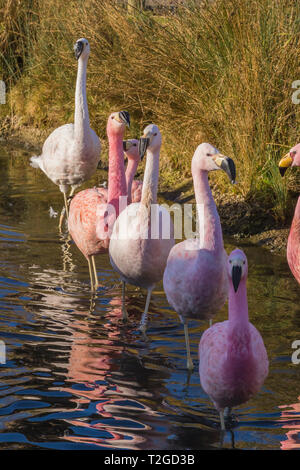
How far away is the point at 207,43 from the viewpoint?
8922mm

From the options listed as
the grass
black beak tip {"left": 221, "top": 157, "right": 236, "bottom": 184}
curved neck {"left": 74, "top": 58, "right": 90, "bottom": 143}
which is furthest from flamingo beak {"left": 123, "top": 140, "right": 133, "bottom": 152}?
the grass

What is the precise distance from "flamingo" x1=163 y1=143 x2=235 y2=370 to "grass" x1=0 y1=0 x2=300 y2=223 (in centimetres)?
306

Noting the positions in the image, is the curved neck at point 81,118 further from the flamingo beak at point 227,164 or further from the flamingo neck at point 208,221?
the flamingo beak at point 227,164

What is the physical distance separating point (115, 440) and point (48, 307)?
217cm

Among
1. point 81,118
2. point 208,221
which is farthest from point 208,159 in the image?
point 81,118

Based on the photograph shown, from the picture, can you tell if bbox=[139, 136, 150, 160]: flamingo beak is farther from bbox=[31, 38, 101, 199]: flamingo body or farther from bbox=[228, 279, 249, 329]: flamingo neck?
bbox=[31, 38, 101, 199]: flamingo body

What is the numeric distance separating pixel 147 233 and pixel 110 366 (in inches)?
36.2

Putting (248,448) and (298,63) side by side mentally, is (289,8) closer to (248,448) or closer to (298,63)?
(298,63)

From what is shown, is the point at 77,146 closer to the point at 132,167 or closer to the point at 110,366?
the point at 132,167

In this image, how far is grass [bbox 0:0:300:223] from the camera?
8031 millimetres

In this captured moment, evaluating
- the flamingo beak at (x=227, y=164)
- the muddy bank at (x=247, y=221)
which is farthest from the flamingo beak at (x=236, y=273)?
the muddy bank at (x=247, y=221)

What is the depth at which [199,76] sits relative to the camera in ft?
29.4

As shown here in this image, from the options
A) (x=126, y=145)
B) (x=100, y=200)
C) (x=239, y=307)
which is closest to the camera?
(x=239, y=307)

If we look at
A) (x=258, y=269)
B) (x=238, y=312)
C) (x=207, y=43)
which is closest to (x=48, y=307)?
(x=258, y=269)
